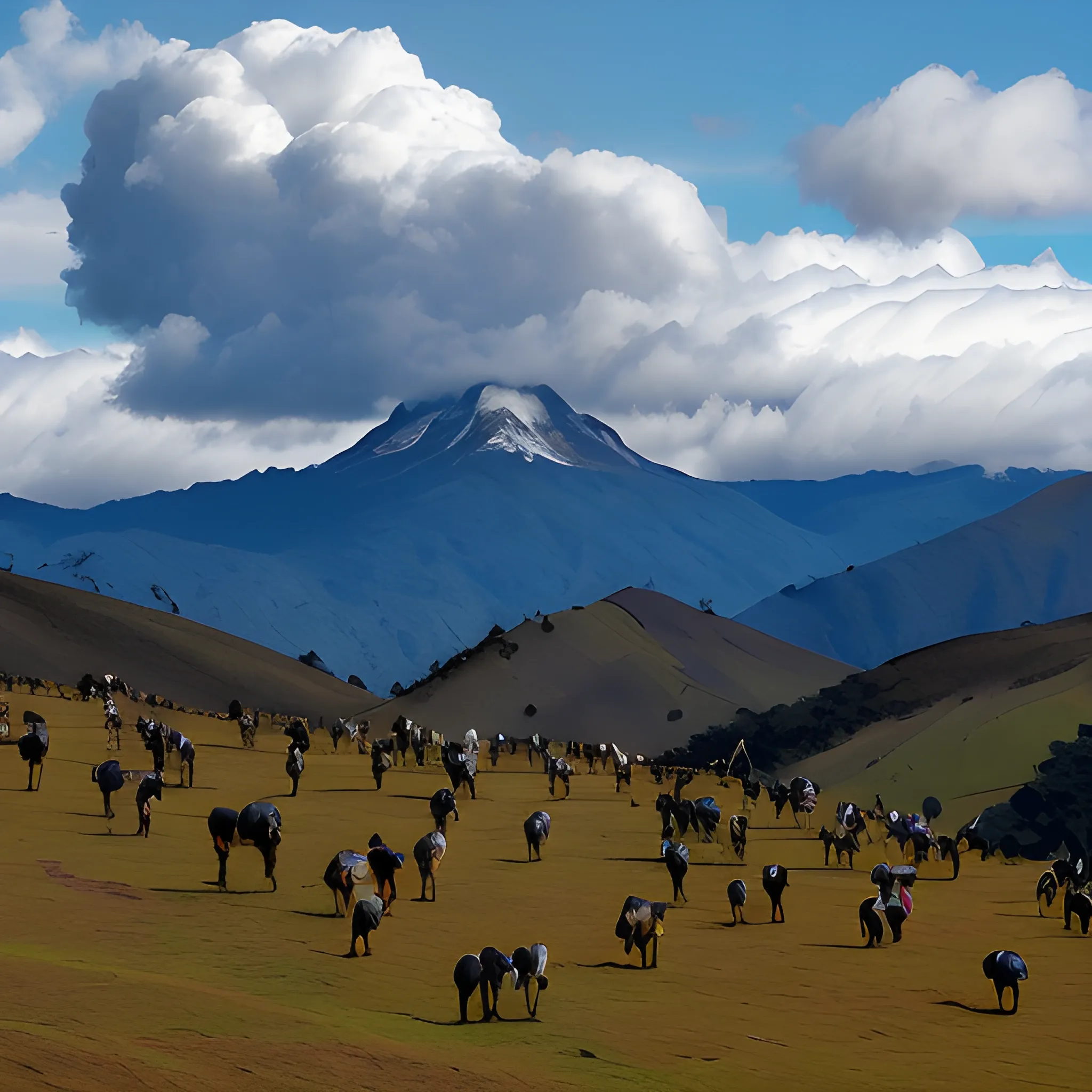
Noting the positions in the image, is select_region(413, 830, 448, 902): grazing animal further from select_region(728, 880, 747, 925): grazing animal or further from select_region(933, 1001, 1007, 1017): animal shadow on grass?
select_region(933, 1001, 1007, 1017): animal shadow on grass

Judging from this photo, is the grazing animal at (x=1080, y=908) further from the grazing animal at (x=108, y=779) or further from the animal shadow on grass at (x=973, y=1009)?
the grazing animal at (x=108, y=779)

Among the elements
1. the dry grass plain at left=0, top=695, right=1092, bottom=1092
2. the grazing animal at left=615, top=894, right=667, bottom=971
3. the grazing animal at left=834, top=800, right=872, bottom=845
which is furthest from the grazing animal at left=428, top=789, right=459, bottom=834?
the grazing animal at left=615, top=894, right=667, bottom=971

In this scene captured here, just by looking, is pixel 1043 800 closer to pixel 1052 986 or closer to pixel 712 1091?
pixel 1052 986

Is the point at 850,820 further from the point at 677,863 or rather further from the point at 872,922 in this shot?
the point at 872,922

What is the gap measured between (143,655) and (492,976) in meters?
123

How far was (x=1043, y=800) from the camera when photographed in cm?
6225

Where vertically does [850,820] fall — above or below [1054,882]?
above

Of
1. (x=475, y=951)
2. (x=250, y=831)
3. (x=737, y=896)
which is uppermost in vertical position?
(x=250, y=831)

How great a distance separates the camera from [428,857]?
1203 inches

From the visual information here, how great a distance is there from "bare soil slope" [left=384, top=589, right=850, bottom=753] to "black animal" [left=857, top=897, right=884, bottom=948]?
81.9m

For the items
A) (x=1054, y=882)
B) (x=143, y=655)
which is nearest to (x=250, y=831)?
(x=1054, y=882)

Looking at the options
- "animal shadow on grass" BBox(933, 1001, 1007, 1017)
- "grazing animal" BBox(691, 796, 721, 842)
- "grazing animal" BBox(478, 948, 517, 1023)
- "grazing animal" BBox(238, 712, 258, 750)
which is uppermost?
"grazing animal" BBox(238, 712, 258, 750)

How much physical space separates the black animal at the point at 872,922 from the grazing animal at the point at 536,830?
1061cm

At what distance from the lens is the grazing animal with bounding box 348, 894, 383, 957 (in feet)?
79.4
